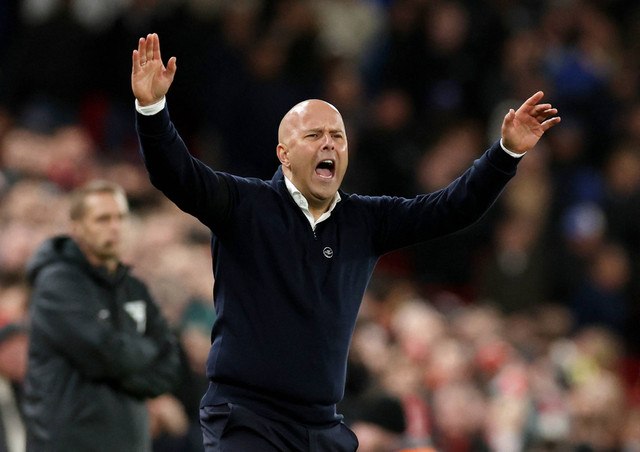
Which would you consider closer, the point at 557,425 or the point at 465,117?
the point at 557,425

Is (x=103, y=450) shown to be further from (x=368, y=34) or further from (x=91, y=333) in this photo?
(x=368, y=34)

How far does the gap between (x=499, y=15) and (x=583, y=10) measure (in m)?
1.33

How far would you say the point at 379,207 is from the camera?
16.3 feet

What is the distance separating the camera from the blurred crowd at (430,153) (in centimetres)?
A: 919

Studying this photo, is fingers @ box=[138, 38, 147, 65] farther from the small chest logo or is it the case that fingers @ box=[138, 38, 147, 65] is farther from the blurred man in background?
the small chest logo

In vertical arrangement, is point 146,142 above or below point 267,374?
above

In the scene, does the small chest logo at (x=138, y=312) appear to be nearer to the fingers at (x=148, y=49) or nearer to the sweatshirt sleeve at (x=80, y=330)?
the sweatshirt sleeve at (x=80, y=330)

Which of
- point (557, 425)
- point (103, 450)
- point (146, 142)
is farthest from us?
point (557, 425)

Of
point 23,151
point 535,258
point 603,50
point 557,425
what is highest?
point 603,50

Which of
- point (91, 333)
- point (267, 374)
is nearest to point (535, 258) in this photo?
point (91, 333)

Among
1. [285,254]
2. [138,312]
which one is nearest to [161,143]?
[285,254]

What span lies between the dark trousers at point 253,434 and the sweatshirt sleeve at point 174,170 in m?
0.69

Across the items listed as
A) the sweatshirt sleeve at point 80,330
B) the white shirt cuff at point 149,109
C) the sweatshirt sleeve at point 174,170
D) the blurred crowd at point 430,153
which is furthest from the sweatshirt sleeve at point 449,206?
the blurred crowd at point 430,153

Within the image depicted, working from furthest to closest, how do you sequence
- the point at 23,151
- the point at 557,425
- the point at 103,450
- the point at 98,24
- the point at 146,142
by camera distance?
the point at 98,24 → the point at 23,151 → the point at 557,425 → the point at 103,450 → the point at 146,142
